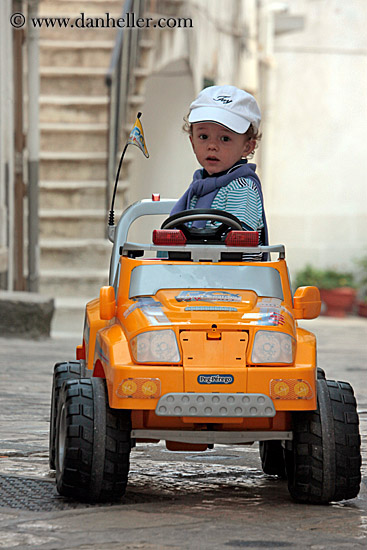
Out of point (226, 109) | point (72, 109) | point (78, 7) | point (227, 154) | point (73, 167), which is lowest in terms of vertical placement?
point (227, 154)

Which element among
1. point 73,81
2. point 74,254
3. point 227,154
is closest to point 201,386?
point 227,154

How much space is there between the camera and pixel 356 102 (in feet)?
58.4

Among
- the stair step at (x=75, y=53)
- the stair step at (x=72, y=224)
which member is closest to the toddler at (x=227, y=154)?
the stair step at (x=72, y=224)

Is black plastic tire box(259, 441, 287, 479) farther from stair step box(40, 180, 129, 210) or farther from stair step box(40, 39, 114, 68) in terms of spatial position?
stair step box(40, 39, 114, 68)

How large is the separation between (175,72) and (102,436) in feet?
36.2

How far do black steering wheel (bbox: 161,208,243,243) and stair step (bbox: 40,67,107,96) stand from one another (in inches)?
332

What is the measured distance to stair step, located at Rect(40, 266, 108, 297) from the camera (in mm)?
10938

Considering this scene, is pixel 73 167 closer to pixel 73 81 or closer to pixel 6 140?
pixel 73 81

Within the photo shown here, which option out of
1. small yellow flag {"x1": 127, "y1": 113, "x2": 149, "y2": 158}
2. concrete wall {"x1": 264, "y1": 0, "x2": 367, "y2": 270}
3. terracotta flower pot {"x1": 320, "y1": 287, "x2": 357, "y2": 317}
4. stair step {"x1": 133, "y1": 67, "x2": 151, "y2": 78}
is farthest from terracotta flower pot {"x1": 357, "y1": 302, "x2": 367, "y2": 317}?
small yellow flag {"x1": 127, "y1": 113, "x2": 149, "y2": 158}

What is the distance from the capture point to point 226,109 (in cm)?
401

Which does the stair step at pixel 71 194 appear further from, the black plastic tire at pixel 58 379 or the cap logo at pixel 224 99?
the black plastic tire at pixel 58 379

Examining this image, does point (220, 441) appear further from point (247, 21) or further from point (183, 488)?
point (247, 21)

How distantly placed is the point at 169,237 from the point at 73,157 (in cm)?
820

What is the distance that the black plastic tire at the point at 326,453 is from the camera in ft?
10.9
